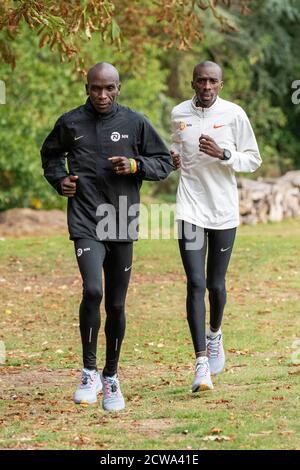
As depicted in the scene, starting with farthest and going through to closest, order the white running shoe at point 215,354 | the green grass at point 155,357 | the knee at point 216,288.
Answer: the white running shoe at point 215,354, the knee at point 216,288, the green grass at point 155,357

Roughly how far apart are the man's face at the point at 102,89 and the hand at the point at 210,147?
84cm

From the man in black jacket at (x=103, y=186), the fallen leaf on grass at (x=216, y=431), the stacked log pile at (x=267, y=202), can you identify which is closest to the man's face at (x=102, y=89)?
the man in black jacket at (x=103, y=186)

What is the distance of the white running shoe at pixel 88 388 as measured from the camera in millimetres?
7668

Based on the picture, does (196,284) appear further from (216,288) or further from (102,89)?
(102,89)

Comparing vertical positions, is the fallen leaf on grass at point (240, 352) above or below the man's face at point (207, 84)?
below

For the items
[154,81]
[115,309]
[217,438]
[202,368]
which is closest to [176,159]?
[115,309]

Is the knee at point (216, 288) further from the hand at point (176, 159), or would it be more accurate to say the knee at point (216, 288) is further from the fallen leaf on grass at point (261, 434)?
the fallen leaf on grass at point (261, 434)

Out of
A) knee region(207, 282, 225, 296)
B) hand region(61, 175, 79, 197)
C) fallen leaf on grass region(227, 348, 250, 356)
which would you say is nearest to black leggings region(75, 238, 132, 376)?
hand region(61, 175, 79, 197)

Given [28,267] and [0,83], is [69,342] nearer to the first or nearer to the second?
[28,267]

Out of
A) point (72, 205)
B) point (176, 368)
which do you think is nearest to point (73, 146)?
point (72, 205)

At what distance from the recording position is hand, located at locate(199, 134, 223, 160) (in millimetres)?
8045

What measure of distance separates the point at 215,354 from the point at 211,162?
1477 millimetres

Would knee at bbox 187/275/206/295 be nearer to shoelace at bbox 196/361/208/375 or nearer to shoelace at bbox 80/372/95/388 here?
shoelace at bbox 196/361/208/375

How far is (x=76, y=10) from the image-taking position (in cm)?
1048
